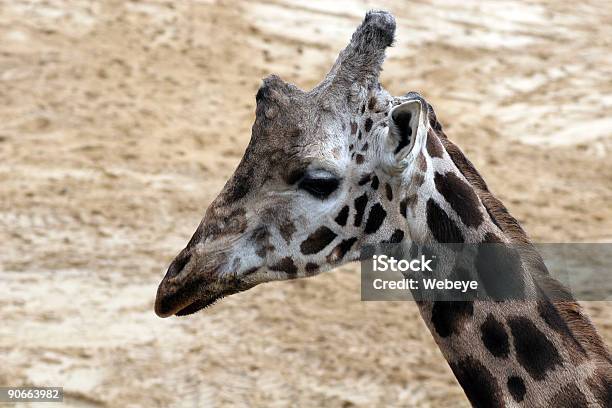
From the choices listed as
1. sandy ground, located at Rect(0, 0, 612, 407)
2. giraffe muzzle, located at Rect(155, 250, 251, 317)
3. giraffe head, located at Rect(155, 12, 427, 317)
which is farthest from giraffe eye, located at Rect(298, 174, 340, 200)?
sandy ground, located at Rect(0, 0, 612, 407)

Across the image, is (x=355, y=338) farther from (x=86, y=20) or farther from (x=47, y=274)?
(x=86, y=20)

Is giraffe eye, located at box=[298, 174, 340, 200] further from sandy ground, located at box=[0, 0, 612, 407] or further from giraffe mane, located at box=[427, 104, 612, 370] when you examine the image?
sandy ground, located at box=[0, 0, 612, 407]

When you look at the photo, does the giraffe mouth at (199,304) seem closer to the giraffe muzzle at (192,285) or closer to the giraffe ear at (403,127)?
the giraffe muzzle at (192,285)

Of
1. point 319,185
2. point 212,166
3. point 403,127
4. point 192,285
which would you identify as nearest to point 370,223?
point 319,185

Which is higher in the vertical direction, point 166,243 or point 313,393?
point 166,243

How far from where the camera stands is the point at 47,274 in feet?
31.8

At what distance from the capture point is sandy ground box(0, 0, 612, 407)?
8.51 metres

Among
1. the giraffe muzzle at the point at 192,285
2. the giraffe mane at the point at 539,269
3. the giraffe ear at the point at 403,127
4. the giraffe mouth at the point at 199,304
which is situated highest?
the giraffe ear at the point at 403,127

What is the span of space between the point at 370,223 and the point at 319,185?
28cm

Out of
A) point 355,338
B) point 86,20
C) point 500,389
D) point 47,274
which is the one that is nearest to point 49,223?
point 47,274

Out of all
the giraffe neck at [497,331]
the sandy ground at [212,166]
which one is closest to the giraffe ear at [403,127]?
the giraffe neck at [497,331]

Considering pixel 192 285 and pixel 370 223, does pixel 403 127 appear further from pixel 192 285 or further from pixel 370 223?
pixel 192 285

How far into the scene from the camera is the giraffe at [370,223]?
4.31 metres

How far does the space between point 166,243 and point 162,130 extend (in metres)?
2.38
